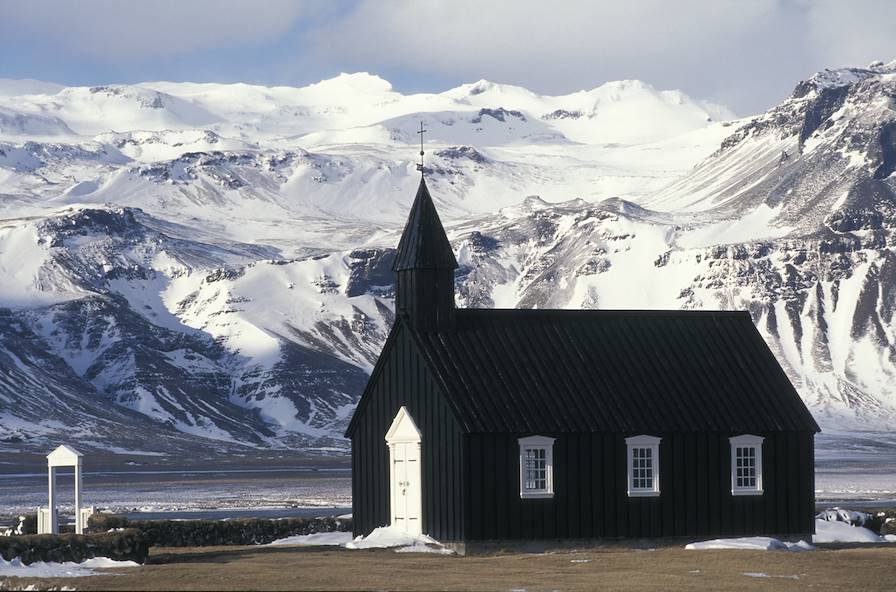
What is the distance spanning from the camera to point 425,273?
195ft

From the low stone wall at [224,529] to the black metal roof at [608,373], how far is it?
9.34 meters

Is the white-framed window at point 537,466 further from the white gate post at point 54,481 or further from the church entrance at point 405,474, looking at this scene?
the white gate post at point 54,481

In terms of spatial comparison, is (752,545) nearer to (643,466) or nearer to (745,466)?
(643,466)

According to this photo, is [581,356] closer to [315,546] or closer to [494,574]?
[315,546]

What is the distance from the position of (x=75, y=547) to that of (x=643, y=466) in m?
18.5

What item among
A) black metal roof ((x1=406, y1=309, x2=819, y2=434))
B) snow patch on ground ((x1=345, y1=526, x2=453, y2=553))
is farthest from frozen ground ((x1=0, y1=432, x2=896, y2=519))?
black metal roof ((x1=406, y1=309, x2=819, y2=434))

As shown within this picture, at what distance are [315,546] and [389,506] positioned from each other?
2.67 meters

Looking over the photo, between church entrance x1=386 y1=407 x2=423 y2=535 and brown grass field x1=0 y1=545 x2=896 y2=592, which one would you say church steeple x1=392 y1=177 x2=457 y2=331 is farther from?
brown grass field x1=0 y1=545 x2=896 y2=592

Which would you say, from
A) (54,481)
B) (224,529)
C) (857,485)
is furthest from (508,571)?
(857,485)

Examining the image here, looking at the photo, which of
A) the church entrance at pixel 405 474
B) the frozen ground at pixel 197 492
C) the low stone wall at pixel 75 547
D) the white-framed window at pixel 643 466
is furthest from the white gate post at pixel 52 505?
the frozen ground at pixel 197 492

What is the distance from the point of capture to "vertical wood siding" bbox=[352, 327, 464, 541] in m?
56.0

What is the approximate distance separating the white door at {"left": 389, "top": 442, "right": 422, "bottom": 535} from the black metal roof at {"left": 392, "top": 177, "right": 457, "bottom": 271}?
19.1ft

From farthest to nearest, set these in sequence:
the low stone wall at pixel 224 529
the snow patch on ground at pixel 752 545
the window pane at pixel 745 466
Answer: the low stone wall at pixel 224 529 < the window pane at pixel 745 466 < the snow patch on ground at pixel 752 545

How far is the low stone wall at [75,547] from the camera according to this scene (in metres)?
48.0
